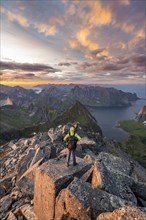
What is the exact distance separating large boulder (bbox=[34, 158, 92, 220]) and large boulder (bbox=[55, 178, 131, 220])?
7.18 feet

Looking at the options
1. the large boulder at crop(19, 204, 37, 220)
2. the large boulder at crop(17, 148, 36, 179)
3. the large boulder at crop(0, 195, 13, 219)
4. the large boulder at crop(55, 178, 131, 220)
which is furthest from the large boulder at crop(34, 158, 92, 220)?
the large boulder at crop(17, 148, 36, 179)

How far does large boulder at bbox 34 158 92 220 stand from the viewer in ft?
62.1

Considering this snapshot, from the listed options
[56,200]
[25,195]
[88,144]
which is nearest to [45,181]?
[56,200]

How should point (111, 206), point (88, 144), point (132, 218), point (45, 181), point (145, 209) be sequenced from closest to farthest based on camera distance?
point (132, 218) → point (145, 209) → point (111, 206) → point (45, 181) → point (88, 144)

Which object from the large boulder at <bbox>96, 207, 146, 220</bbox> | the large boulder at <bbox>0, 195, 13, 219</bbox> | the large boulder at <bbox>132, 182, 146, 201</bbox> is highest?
the large boulder at <bbox>96, 207, 146, 220</bbox>

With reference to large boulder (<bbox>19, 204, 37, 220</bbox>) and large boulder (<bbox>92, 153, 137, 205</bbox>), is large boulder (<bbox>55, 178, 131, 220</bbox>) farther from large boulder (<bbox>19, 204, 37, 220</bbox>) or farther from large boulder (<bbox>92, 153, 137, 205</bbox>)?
large boulder (<bbox>19, 204, 37, 220</bbox>)

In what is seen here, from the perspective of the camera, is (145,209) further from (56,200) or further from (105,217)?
(56,200)

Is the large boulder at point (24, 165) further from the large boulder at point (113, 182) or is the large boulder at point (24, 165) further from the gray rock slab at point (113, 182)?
the gray rock slab at point (113, 182)

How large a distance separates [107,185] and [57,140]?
32.3m

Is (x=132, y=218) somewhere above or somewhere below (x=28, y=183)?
above

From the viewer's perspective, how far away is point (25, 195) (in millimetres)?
25781

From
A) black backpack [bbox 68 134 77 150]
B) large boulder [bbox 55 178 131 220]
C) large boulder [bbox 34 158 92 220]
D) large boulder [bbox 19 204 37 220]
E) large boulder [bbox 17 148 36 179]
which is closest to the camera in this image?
large boulder [bbox 55 178 131 220]

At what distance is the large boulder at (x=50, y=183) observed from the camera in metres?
18.9

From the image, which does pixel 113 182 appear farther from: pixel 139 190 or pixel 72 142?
pixel 72 142
